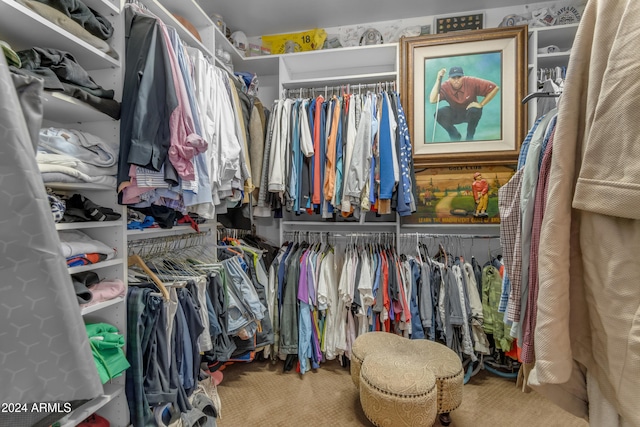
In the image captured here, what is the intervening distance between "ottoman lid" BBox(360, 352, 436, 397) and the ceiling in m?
2.44

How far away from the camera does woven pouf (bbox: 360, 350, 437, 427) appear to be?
1.36 meters

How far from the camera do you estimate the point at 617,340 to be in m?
0.50

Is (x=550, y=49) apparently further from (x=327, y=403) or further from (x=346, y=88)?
(x=327, y=403)

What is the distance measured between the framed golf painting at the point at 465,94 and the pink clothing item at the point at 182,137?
155 cm

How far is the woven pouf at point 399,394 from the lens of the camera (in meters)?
1.36

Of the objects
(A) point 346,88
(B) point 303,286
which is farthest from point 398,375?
(A) point 346,88

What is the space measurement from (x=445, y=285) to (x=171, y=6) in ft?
8.11

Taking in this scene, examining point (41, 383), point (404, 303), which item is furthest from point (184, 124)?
point (404, 303)

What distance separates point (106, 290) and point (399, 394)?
1.33 metres

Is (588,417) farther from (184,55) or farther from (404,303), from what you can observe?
(184,55)

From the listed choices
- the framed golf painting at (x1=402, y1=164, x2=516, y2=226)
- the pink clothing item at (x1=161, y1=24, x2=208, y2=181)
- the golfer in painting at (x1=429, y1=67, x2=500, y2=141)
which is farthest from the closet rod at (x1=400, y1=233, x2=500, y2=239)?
the pink clothing item at (x1=161, y1=24, x2=208, y2=181)

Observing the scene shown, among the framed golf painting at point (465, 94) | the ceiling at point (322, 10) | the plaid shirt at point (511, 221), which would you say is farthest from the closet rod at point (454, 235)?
the ceiling at point (322, 10)

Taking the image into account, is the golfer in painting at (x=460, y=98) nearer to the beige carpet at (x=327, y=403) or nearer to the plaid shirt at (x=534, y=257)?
the plaid shirt at (x=534, y=257)

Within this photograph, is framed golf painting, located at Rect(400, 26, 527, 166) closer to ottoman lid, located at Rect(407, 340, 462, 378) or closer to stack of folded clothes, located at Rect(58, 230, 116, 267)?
ottoman lid, located at Rect(407, 340, 462, 378)
